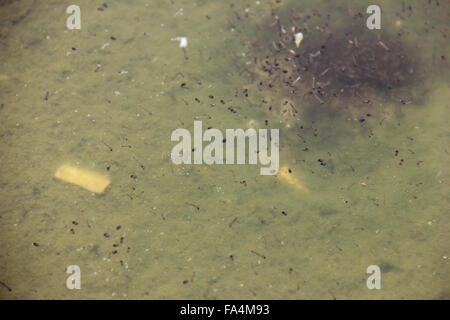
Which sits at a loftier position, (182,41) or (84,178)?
(182,41)

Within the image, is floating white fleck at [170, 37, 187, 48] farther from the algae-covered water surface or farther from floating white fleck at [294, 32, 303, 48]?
floating white fleck at [294, 32, 303, 48]

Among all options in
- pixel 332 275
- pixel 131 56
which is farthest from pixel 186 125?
pixel 332 275

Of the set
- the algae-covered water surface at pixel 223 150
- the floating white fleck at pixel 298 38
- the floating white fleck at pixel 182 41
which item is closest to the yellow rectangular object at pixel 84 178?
the algae-covered water surface at pixel 223 150

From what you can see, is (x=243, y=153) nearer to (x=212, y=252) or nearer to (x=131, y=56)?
(x=212, y=252)

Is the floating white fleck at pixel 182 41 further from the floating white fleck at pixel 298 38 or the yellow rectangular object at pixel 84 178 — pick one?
the yellow rectangular object at pixel 84 178

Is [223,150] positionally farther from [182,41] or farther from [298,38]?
[298,38]

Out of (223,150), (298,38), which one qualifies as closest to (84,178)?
(223,150)
